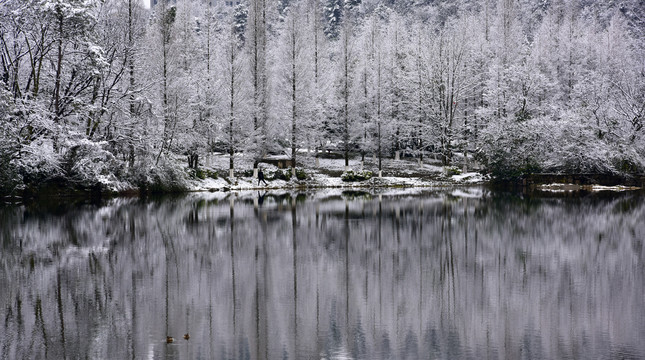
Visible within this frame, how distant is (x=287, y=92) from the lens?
46562 mm

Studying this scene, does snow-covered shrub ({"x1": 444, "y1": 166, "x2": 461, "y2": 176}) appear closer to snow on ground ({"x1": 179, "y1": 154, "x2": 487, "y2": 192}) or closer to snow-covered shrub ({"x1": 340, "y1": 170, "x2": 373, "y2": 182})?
snow on ground ({"x1": 179, "y1": 154, "x2": 487, "y2": 192})

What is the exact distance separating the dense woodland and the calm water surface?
1283 centimetres

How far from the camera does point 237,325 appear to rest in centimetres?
823

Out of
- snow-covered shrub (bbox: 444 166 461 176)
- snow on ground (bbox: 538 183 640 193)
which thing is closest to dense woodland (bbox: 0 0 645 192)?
snow on ground (bbox: 538 183 640 193)

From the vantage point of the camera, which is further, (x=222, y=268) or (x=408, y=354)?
(x=222, y=268)

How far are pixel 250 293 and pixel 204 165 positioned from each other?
3642cm

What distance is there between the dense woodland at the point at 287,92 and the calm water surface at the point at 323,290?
1283cm

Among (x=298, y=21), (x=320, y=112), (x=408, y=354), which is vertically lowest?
(x=408, y=354)

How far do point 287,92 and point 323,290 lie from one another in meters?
37.4

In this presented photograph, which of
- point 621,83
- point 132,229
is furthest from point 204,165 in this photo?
point 621,83

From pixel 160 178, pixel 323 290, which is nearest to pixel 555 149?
pixel 160 178

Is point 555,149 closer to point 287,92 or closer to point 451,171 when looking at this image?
point 451,171

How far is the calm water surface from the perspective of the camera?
742cm

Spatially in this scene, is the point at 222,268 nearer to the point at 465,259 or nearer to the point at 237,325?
the point at 237,325
